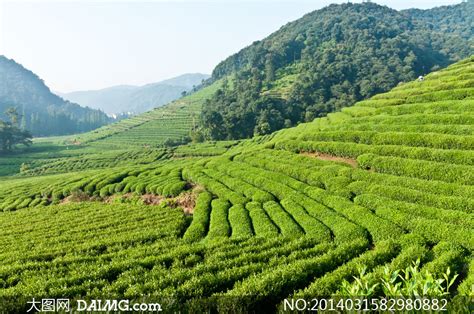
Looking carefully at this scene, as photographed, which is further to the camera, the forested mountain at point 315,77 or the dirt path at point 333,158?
the forested mountain at point 315,77

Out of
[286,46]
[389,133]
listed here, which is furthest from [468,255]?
[286,46]

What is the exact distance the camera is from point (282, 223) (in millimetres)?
→ 22703

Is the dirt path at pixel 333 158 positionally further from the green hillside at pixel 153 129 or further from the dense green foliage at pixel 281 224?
the green hillside at pixel 153 129

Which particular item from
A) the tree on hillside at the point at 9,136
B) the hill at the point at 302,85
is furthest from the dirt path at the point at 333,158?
the tree on hillside at the point at 9,136

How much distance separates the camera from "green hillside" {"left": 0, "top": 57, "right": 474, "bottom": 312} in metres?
13.3

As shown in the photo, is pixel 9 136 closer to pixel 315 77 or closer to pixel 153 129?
pixel 153 129

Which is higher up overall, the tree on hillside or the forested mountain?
the forested mountain

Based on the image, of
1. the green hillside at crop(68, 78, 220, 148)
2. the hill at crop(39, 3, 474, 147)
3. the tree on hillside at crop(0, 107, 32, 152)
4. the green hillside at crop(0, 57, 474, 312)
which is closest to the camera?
the green hillside at crop(0, 57, 474, 312)

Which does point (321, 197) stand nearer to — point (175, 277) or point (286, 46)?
point (175, 277)

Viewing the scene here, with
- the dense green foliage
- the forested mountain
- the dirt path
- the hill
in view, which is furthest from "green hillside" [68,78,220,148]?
the dirt path

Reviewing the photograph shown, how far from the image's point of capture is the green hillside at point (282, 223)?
13.3 m

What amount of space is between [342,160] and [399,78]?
115 m

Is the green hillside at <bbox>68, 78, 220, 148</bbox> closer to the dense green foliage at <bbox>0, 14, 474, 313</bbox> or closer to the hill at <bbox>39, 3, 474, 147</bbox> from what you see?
the hill at <bbox>39, 3, 474, 147</bbox>

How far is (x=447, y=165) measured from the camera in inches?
915
